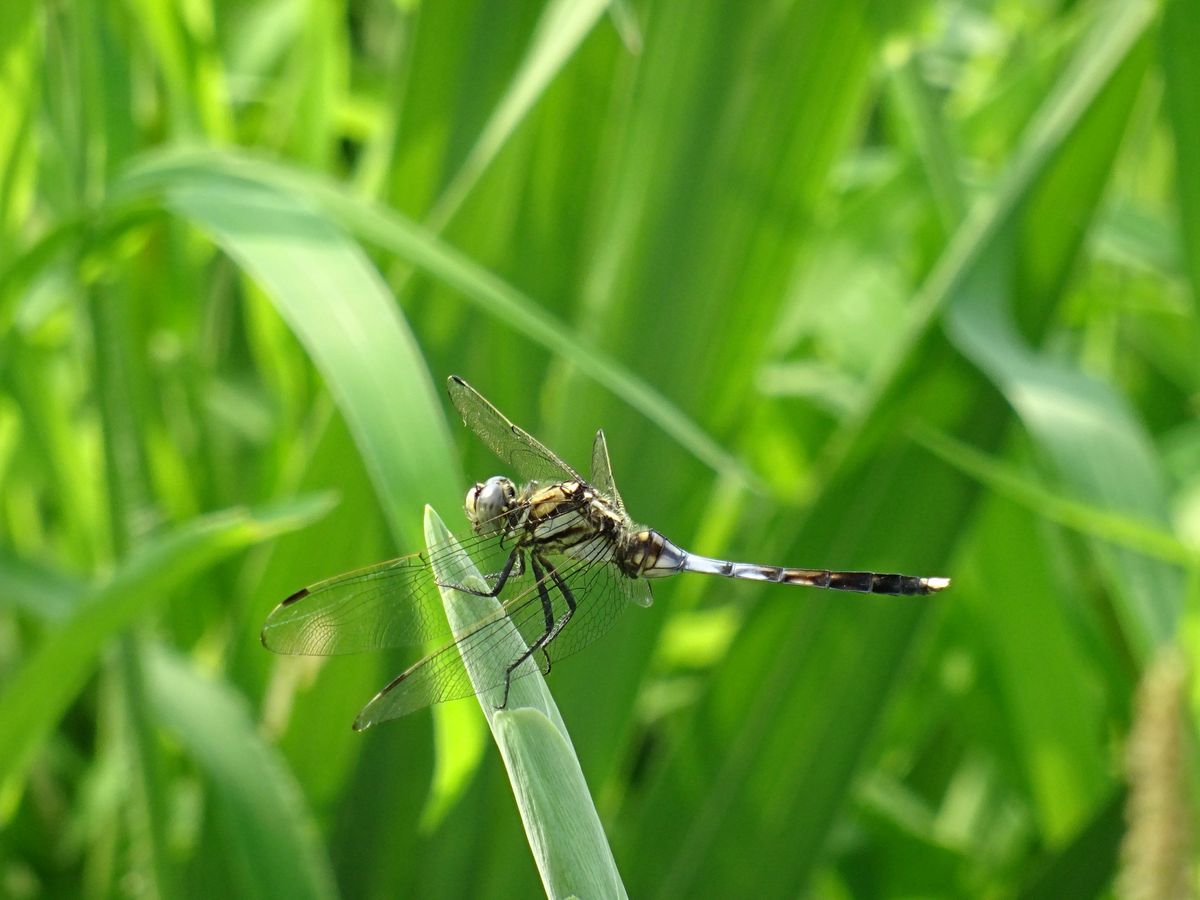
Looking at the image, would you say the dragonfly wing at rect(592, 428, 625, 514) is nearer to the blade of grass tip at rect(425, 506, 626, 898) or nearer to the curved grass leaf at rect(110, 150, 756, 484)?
the curved grass leaf at rect(110, 150, 756, 484)

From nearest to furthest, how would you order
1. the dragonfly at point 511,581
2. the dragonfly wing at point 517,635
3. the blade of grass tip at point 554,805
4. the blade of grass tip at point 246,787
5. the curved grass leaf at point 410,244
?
the blade of grass tip at point 554,805, the dragonfly wing at point 517,635, the dragonfly at point 511,581, the curved grass leaf at point 410,244, the blade of grass tip at point 246,787

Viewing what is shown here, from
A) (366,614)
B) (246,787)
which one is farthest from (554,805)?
(246,787)

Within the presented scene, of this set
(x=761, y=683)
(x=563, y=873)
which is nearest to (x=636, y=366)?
(x=761, y=683)

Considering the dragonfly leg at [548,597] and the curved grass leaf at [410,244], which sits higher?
the curved grass leaf at [410,244]

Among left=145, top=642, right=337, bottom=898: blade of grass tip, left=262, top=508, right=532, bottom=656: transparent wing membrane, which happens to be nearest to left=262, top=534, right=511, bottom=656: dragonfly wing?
left=262, top=508, right=532, bottom=656: transparent wing membrane

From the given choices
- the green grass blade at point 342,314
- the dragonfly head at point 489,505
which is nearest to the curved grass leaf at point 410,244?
the green grass blade at point 342,314

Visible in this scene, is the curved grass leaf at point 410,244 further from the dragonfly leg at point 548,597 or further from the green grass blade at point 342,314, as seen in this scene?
the dragonfly leg at point 548,597

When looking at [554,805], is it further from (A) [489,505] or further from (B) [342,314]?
(B) [342,314]
